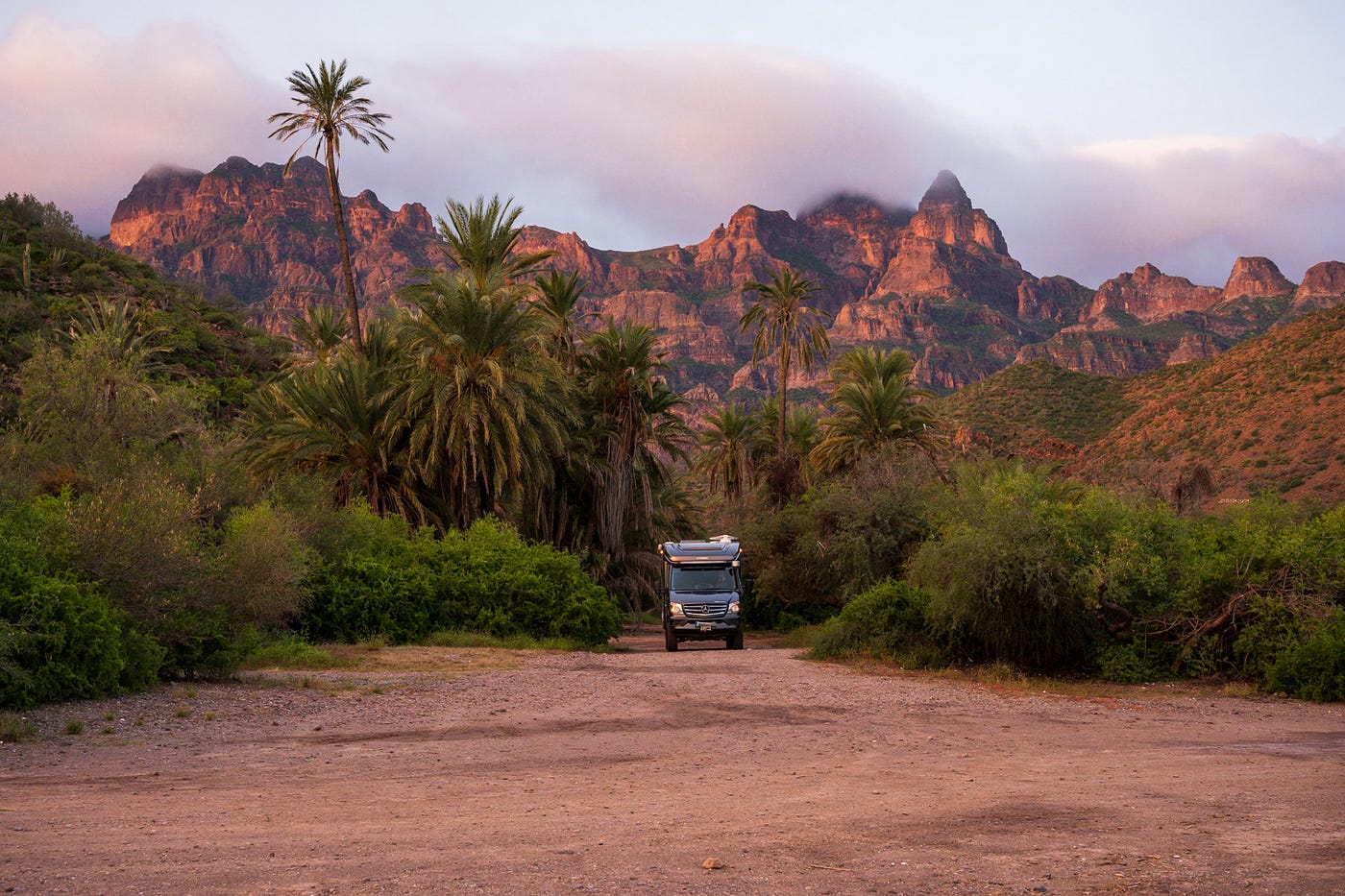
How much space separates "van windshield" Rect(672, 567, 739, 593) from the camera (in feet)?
99.1

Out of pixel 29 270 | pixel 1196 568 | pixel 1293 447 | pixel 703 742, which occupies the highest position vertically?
pixel 29 270

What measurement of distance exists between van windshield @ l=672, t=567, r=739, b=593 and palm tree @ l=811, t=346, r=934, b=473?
16567 millimetres

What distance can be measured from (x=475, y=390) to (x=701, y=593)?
359 inches

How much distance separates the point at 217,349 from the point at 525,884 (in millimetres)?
59094

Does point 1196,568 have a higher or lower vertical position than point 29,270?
lower

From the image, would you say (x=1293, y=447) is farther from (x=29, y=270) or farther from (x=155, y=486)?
(x=29, y=270)

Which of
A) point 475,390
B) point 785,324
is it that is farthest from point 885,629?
point 785,324

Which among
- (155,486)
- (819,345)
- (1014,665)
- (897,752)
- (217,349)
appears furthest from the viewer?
(217,349)

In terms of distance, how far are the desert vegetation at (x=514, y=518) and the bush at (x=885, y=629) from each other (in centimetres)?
9

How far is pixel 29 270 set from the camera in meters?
54.0

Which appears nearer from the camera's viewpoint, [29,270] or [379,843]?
[379,843]

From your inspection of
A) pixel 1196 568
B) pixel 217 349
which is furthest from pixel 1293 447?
pixel 217 349

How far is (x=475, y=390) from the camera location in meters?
32.5

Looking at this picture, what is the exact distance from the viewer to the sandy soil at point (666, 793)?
670 centimetres
